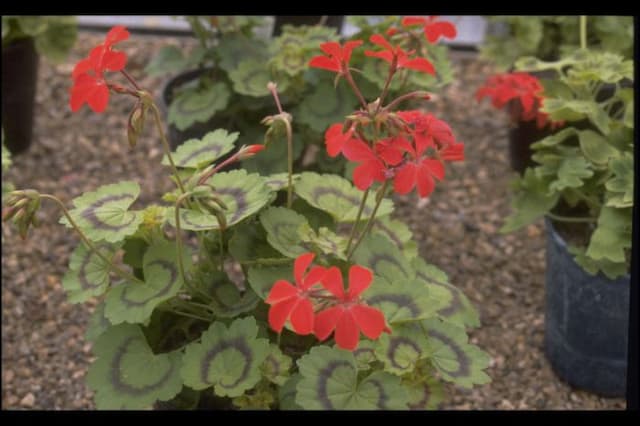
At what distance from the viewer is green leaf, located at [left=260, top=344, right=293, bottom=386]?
1.71m

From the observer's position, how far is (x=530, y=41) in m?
3.26

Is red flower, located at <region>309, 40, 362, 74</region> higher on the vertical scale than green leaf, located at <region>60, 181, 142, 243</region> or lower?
higher

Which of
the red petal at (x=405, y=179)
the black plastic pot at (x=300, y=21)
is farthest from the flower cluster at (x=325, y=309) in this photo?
the black plastic pot at (x=300, y=21)

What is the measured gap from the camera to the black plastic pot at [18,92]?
329 cm

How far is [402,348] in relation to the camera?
5.58ft

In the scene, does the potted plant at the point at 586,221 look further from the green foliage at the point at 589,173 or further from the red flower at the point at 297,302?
the red flower at the point at 297,302

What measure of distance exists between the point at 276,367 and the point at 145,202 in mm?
1650

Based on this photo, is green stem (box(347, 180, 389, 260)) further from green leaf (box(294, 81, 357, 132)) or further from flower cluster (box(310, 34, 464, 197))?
green leaf (box(294, 81, 357, 132))

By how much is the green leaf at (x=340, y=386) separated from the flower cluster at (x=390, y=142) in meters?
0.31

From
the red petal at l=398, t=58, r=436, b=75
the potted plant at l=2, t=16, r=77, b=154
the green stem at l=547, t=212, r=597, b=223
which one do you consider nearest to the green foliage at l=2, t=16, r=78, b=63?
the potted plant at l=2, t=16, r=77, b=154

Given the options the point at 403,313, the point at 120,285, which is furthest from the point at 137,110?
the point at 403,313

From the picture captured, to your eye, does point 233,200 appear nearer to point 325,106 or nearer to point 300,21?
point 325,106

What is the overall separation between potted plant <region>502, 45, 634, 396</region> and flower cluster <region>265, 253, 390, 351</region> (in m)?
0.92

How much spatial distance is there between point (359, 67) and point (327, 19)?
1.94 ft
